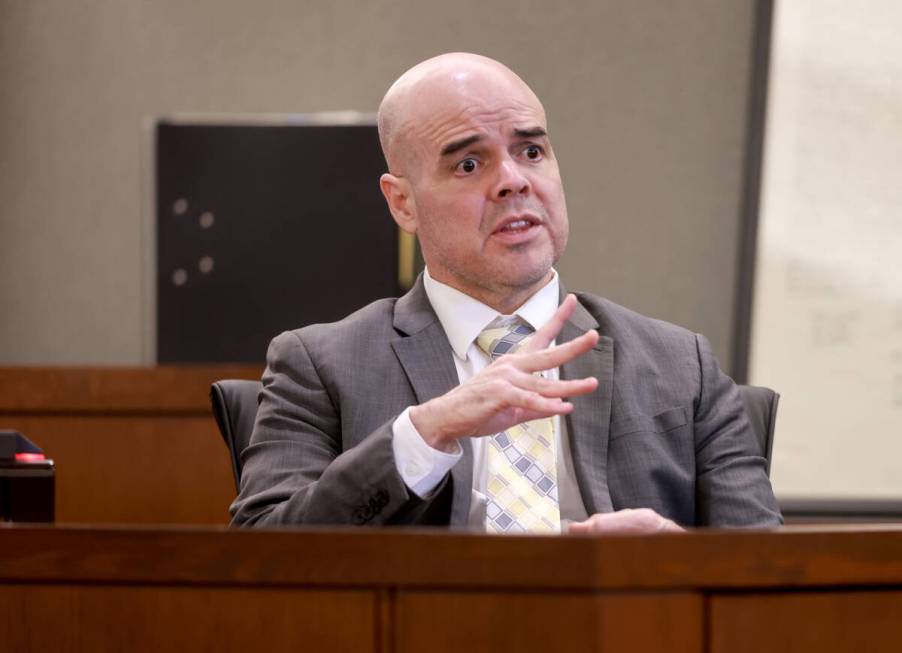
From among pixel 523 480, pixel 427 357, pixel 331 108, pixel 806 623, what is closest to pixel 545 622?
pixel 806 623

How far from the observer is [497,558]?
104 centimetres

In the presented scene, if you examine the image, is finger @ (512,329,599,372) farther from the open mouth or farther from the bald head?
the bald head

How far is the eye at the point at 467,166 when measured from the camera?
1946 millimetres

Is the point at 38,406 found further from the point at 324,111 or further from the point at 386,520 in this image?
the point at 386,520

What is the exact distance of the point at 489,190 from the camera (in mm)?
1914

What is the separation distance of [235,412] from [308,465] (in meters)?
0.20

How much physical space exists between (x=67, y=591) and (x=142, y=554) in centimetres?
7

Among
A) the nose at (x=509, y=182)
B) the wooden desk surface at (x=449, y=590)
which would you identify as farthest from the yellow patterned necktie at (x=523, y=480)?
the wooden desk surface at (x=449, y=590)

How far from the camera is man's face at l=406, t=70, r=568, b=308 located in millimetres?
1899

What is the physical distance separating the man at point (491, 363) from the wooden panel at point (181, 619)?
22.6 inches

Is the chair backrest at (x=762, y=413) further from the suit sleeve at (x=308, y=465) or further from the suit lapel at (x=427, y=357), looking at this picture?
the suit sleeve at (x=308, y=465)

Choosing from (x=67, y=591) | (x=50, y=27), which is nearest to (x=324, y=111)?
(x=50, y=27)

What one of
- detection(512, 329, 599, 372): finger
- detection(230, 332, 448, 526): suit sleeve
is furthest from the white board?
detection(512, 329, 599, 372): finger

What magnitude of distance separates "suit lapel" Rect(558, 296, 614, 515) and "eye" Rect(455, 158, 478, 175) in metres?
0.27
